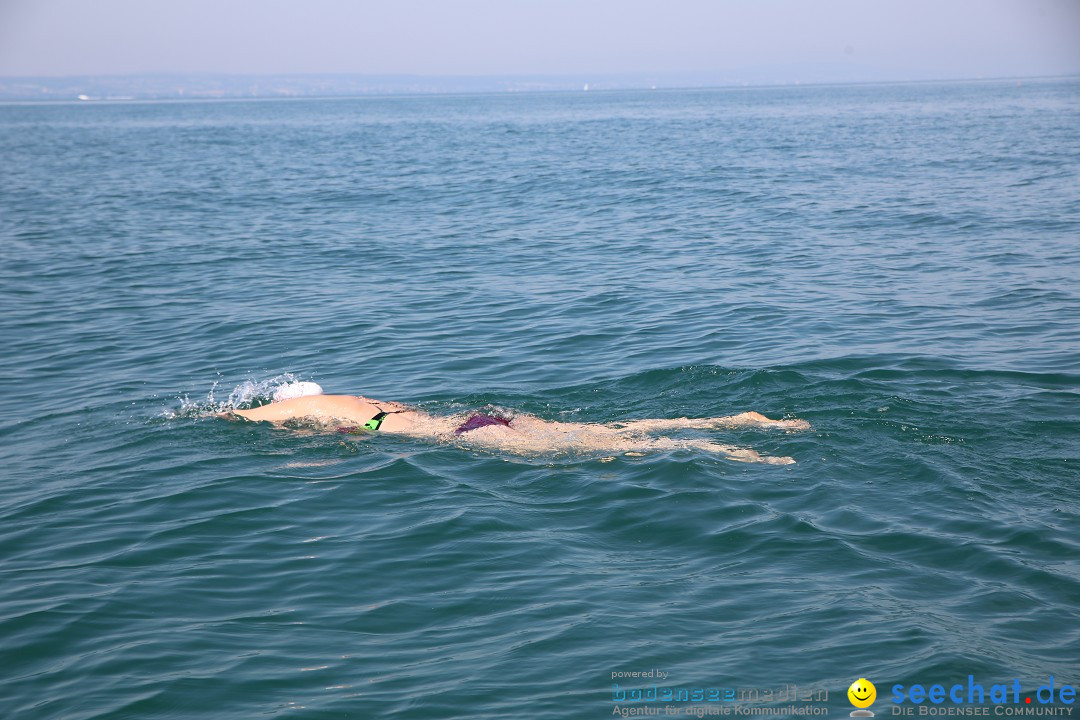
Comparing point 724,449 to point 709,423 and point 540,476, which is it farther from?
point 540,476

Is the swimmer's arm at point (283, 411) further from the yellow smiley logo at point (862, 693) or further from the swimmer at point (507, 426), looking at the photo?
the yellow smiley logo at point (862, 693)

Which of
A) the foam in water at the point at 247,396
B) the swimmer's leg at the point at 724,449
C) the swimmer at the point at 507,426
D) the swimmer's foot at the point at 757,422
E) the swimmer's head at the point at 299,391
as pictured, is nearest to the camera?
the swimmer's leg at the point at 724,449

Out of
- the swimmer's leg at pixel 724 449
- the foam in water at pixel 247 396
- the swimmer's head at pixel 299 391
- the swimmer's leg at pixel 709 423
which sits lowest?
the foam in water at pixel 247 396

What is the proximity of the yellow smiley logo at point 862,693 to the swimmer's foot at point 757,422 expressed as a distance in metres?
4.12

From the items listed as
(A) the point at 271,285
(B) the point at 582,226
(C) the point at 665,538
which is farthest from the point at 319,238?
(C) the point at 665,538

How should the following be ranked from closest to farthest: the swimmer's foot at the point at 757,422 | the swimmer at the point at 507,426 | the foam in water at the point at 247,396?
the swimmer at the point at 507,426
the swimmer's foot at the point at 757,422
the foam in water at the point at 247,396

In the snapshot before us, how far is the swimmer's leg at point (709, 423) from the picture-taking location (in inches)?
374

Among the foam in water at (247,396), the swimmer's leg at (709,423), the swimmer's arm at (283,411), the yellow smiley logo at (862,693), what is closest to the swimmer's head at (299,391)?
the foam in water at (247,396)

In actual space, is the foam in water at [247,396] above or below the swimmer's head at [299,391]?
below

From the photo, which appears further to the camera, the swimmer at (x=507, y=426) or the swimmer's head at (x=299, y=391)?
the swimmer's head at (x=299, y=391)

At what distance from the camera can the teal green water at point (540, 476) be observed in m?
5.96

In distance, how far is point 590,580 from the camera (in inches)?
273

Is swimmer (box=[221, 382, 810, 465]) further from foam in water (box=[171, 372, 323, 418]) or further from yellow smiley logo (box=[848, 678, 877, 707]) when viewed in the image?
yellow smiley logo (box=[848, 678, 877, 707])

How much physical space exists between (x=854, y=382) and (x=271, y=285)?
12.1m
